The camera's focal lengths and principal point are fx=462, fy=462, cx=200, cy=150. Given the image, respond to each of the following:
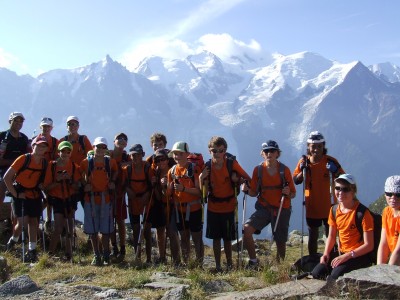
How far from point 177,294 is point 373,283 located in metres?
2.58

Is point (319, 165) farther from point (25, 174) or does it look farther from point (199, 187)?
point (25, 174)

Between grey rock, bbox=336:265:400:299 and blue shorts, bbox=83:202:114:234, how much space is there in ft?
18.9

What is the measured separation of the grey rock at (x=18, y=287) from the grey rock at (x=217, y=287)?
8.91ft

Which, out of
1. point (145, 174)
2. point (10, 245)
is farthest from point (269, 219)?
point (10, 245)

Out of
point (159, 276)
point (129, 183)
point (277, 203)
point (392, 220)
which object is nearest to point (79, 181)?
point (129, 183)

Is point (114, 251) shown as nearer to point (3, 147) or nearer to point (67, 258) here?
point (67, 258)

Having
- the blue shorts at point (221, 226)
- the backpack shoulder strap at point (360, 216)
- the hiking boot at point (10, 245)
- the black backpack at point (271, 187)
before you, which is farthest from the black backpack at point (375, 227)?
the hiking boot at point (10, 245)

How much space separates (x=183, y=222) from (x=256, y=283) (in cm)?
289

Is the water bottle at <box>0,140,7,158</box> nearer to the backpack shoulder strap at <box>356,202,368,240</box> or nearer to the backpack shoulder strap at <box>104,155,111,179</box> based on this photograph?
the backpack shoulder strap at <box>104,155,111,179</box>

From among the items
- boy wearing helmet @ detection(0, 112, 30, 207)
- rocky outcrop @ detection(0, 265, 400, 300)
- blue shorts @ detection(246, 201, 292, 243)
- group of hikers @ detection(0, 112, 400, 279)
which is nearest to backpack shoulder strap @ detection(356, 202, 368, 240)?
rocky outcrop @ detection(0, 265, 400, 300)

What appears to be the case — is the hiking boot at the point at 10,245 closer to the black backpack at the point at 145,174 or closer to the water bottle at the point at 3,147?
the water bottle at the point at 3,147

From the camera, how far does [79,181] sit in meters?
10.5

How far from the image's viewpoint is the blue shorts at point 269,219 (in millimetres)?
9359

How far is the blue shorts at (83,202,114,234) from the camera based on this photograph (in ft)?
33.5
